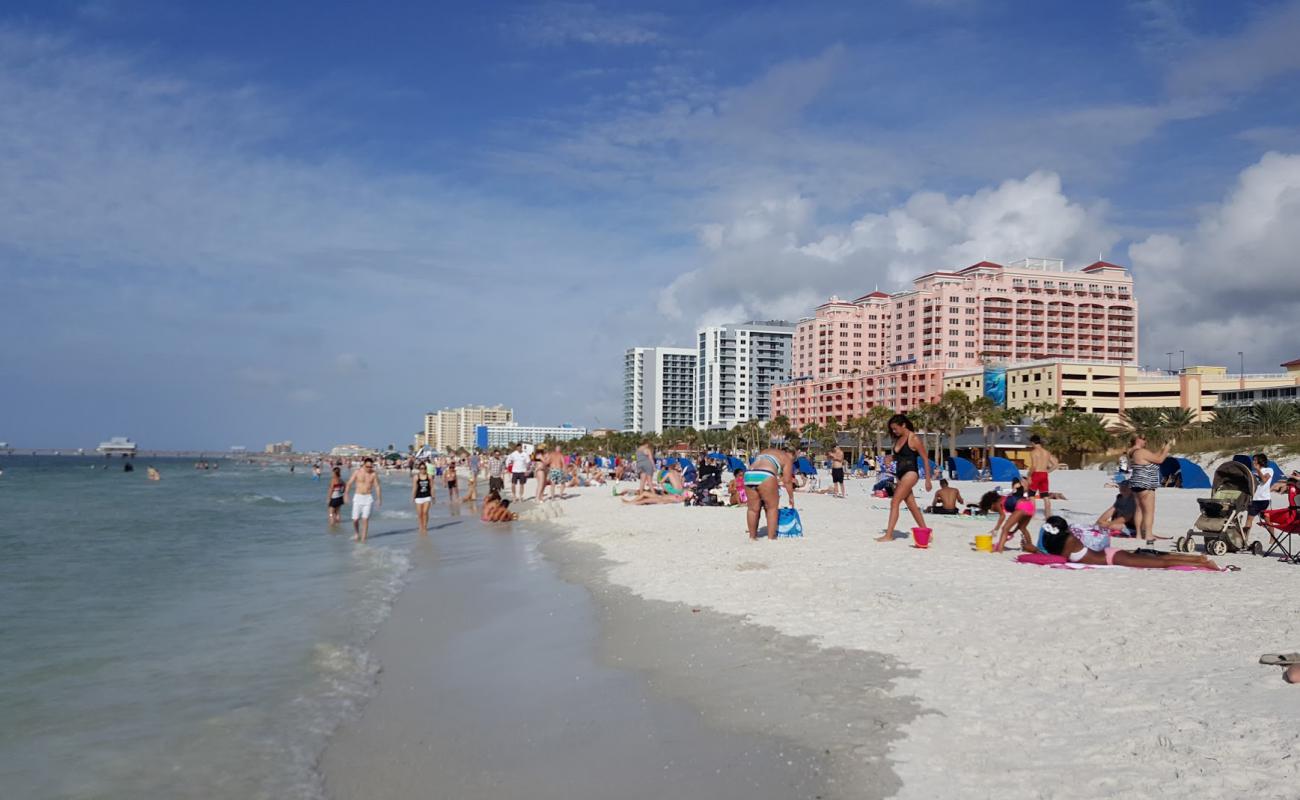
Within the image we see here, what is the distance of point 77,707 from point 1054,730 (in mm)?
6121

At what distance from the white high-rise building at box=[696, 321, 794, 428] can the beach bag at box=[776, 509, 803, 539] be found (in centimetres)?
13847

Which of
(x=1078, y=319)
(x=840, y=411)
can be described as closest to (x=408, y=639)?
(x=840, y=411)

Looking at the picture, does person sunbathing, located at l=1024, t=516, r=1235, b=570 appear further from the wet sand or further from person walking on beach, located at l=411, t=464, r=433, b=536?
person walking on beach, located at l=411, t=464, r=433, b=536

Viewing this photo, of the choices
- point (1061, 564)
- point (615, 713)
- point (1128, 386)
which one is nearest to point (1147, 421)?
point (1128, 386)

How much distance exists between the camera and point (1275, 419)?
44750 mm

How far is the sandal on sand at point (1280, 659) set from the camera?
4824 mm

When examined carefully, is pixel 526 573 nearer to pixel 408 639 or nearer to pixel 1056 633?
pixel 408 639

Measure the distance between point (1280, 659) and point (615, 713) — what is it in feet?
12.5

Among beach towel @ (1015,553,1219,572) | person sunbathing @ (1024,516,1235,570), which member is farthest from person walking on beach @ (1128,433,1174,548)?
beach towel @ (1015,553,1219,572)

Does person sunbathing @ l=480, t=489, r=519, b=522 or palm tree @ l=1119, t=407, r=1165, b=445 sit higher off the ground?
palm tree @ l=1119, t=407, r=1165, b=445

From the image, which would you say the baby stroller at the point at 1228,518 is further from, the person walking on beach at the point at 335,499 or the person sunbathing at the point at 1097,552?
the person walking on beach at the point at 335,499

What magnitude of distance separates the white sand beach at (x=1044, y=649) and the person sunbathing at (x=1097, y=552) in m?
0.26

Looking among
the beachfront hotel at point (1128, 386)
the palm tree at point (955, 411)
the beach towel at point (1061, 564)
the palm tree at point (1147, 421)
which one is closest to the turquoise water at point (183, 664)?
the beach towel at point (1061, 564)

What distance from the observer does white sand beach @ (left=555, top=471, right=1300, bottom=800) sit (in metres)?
3.71
